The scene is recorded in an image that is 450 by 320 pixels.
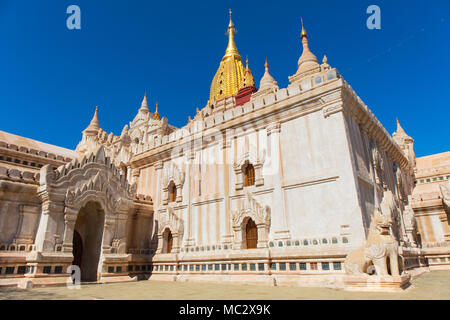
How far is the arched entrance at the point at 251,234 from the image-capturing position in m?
15.6

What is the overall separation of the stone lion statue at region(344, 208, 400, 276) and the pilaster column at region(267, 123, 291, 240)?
395 centimetres

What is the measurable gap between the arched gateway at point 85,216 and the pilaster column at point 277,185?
848 centimetres

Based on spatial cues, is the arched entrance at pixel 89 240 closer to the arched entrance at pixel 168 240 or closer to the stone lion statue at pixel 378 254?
the arched entrance at pixel 168 240

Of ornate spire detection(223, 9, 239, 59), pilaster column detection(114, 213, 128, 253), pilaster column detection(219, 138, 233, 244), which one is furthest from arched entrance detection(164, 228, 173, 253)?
→ ornate spire detection(223, 9, 239, 59)

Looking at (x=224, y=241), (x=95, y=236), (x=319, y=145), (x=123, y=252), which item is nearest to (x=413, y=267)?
(x=319, y=145)

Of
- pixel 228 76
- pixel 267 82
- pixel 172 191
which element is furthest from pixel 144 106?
pixel 172 191

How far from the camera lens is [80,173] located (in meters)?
15.6

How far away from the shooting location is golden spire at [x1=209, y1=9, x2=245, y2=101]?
188ft

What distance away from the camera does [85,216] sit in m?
17.7

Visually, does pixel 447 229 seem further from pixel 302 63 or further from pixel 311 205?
pixel 302 63

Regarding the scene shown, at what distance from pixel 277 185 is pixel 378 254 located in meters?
6.15

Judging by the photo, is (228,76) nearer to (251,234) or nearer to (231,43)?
(231,43)

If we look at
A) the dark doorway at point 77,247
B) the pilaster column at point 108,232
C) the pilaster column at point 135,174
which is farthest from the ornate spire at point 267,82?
the dark doorway at point 77,247

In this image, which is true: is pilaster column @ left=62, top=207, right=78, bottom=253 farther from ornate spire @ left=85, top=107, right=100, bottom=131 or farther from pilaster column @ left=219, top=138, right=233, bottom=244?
ornate spire @ left=85, top=107, right=100, bottom=131
